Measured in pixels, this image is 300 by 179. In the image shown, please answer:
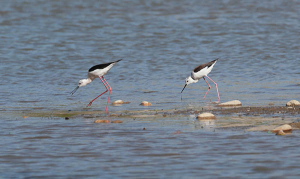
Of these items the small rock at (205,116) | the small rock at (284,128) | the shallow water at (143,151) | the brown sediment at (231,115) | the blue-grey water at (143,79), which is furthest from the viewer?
the small rock at (205,116)

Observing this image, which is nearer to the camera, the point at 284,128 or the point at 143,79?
the point at 284,128

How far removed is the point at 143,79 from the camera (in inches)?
720

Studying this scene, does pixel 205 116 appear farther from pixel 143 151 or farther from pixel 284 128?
pixel 143 151

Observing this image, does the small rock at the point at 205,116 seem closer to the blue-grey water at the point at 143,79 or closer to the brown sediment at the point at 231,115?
the brown sediment at the point at 231,115

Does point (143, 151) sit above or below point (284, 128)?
below

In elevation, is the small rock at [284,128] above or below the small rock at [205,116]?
above

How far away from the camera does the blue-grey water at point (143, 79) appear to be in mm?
8094

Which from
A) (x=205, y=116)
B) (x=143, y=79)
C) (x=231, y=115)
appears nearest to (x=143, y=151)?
(x=205, y=116)

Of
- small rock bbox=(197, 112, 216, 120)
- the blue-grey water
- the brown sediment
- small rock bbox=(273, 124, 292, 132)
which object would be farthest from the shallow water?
the brown sediment


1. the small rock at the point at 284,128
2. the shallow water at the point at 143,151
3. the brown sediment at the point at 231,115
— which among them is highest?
the small rock at the point at 284,128

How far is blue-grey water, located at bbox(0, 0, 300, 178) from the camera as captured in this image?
809 centimetres

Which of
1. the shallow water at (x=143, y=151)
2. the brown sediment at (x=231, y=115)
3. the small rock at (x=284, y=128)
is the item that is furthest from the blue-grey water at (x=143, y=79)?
the brown sediment at (x=231, y=115)

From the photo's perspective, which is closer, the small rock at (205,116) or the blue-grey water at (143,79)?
the blue-grey water at (143,79)

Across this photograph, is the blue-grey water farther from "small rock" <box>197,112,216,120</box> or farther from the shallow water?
"small rock" <box>197,112,216,120</box>
